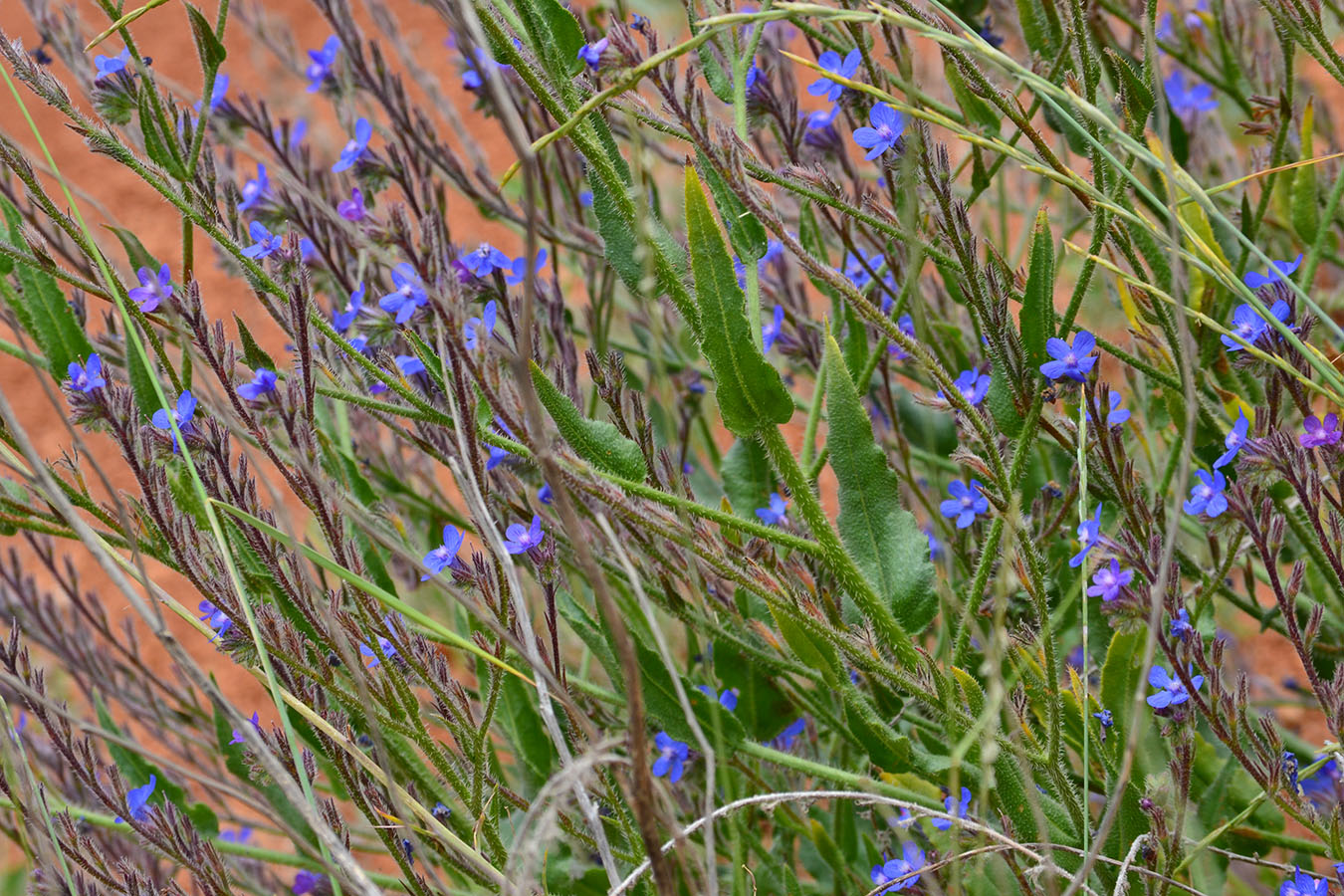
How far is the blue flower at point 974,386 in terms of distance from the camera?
1.19 meters

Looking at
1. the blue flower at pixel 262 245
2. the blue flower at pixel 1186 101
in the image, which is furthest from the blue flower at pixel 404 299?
the blue flower at pixel 1186 101

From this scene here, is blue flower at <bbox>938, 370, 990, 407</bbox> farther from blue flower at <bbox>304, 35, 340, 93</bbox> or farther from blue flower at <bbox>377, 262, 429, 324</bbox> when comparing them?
blue flower at <bbox>304, 35, 340, 93</bbox>

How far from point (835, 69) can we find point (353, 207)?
51 cm

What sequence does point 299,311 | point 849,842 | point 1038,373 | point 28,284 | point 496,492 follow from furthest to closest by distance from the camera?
point 849,842 → point 28,284 → point 496,492 → point 1038,373 → point 299,311

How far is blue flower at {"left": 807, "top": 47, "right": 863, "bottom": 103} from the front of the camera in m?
1.20

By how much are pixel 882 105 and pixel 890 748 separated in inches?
20.7

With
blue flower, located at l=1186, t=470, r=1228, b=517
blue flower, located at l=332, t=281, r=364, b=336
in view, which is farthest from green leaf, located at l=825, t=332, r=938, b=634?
blue flower, located at l=332, t=281, r=364, b=336

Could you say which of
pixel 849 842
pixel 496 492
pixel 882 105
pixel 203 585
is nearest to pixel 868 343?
pixel 882 105

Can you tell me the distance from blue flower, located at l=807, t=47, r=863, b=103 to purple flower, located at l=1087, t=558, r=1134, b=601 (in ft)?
1.53

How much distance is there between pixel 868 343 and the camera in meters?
1.37

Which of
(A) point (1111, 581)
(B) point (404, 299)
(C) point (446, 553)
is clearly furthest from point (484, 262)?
(A) point (1111, 581)

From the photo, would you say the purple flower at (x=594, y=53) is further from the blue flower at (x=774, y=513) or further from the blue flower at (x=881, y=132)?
the blue flower at (x=774, y=513)

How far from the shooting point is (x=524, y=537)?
3.67ft

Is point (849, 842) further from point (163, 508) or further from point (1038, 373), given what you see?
point (163, 508)
